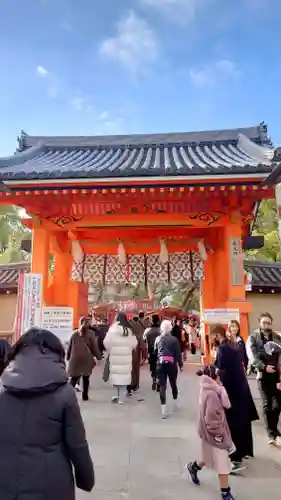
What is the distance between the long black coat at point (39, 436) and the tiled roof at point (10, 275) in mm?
11073

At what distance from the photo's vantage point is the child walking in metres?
3.55

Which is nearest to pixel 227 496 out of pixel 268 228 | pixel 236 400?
pixel 236 400

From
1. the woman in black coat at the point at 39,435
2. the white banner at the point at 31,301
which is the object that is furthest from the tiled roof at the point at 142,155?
the woman in black coat at the point at 39,435

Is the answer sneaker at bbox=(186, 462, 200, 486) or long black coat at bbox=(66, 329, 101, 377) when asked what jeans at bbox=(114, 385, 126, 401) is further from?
sneaker at bbox=(186, 462, 200, 486)

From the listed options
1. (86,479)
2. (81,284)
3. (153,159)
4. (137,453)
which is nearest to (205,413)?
(137,453)

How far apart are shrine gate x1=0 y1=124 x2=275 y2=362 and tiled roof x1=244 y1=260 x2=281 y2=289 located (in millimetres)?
2065

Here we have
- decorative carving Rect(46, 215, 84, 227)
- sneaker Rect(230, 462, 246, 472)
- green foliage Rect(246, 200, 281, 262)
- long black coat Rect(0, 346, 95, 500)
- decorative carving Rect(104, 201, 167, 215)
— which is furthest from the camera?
green foliage Rect(246, 200, 281, 262)

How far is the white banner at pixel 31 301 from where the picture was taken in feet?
26.8

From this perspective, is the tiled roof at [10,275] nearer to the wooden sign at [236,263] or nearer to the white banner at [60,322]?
the white banner at [60,322]

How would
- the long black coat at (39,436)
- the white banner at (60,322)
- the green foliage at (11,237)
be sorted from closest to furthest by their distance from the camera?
the long black coat at (39,436) → the white banner at (60,322) → the green foliage at (11,237)

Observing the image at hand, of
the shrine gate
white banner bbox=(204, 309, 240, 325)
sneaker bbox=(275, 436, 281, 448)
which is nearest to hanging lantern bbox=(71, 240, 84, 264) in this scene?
the shrine gate

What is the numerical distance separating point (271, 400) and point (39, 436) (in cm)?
384

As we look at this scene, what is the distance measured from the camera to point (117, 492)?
3.57 metres

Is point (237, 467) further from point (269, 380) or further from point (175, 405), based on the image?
point (175, 405)
